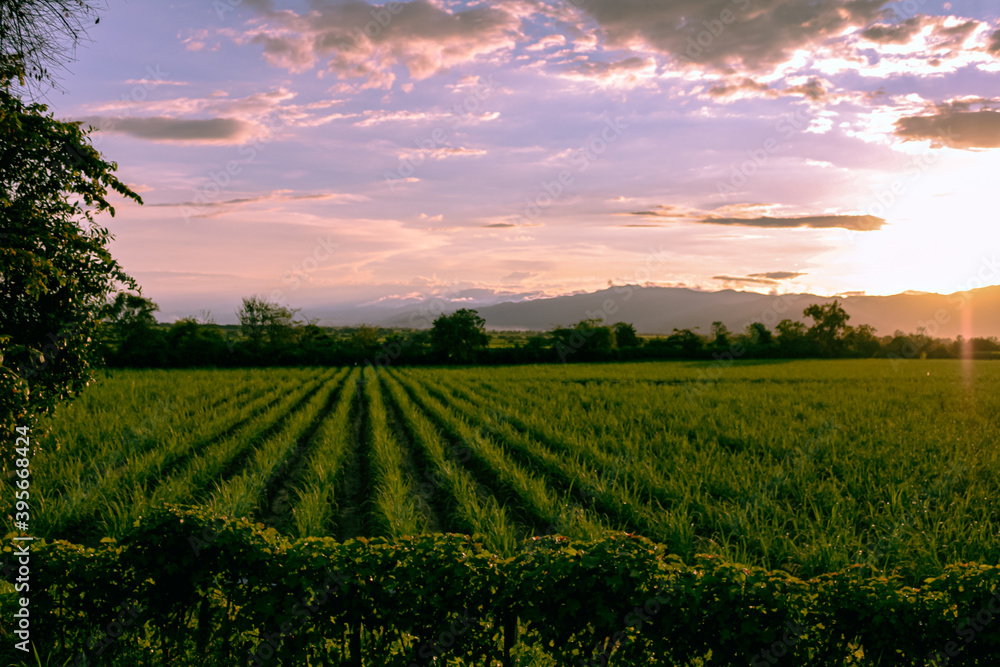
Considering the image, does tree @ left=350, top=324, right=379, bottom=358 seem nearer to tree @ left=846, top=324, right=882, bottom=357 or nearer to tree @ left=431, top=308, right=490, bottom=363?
tree @ left=431, top=308, right=490, bottom=363

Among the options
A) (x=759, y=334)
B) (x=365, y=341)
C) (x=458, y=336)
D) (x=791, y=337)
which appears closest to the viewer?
(x=458, y=336)

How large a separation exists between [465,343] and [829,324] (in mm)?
43322

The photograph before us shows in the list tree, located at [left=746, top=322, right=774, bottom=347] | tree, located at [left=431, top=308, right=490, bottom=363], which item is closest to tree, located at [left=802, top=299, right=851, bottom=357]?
tree, located at [left=746, top=322, right=774, bottom=347]

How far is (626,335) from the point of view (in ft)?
197

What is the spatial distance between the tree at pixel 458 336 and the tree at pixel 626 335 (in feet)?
60.1

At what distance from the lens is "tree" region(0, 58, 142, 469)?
26.1 feet

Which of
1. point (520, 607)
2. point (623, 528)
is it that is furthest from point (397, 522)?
point (520, 607)

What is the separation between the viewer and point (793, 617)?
10.3 ft

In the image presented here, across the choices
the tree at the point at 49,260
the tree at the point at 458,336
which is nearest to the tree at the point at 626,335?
the tree at the point at 458,336

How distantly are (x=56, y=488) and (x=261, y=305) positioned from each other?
40.9m

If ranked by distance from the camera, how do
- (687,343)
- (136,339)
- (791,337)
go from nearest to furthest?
(136,339) → (687,343) → (791,337)

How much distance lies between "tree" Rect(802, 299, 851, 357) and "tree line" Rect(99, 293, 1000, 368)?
0.38ft

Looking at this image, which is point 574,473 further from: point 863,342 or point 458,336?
point 863,342

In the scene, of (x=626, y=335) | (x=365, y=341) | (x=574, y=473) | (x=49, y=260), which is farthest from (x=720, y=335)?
(x=49, y=260)
